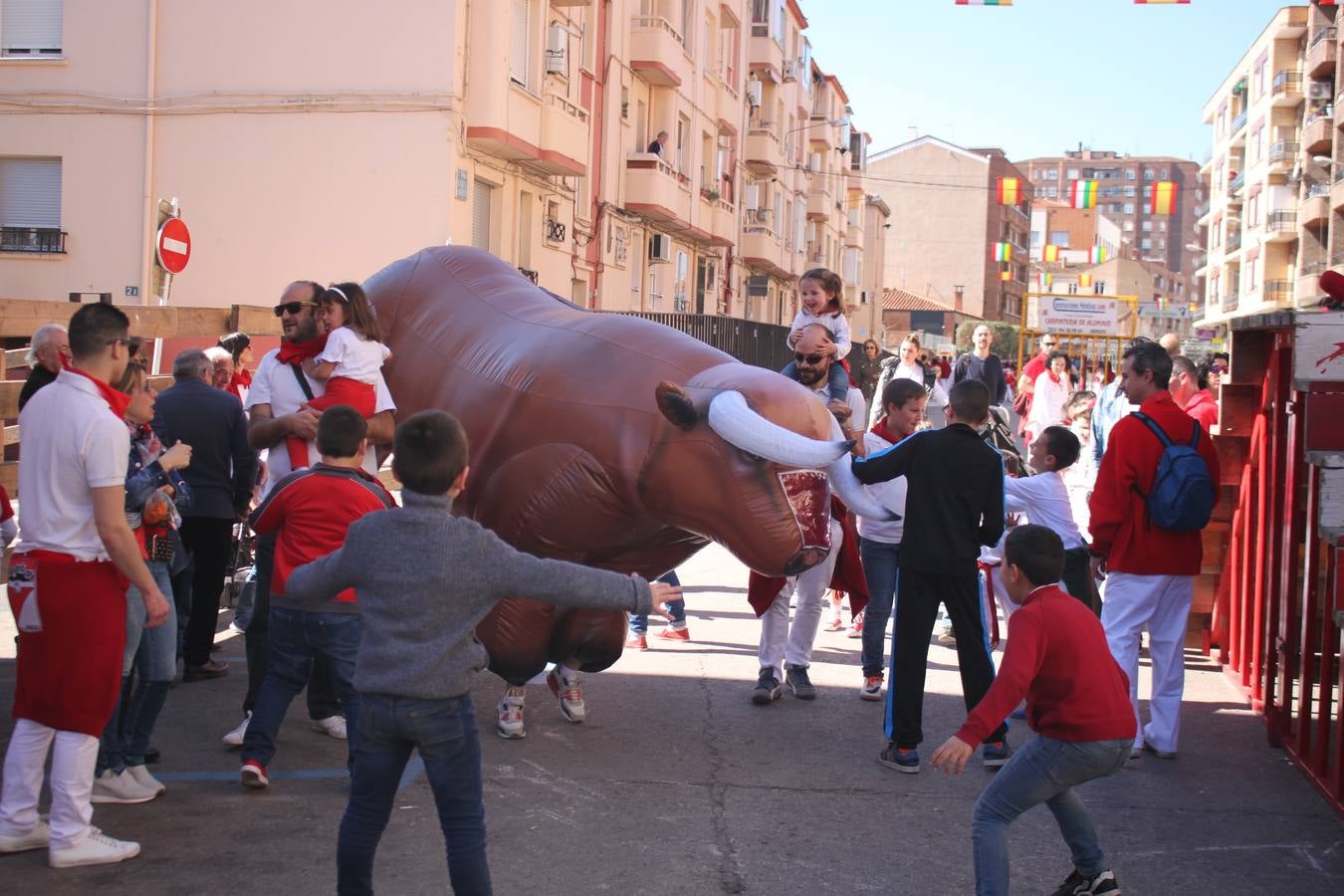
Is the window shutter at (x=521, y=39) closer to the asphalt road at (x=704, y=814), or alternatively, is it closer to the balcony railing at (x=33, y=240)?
the balcony railing at (x=33, y=240)

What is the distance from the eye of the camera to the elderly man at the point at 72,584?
13.7 feet

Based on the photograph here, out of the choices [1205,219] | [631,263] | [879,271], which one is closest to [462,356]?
[631,263]

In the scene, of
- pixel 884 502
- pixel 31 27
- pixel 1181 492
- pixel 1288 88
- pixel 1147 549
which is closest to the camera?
pixel 1181 492

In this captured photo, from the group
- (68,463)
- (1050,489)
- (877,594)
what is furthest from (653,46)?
(68,463)

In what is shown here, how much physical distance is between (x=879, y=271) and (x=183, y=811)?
63.5 meters

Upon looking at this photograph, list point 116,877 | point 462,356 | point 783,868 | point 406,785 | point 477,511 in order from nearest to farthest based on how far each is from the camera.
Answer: point 116,877
point 783,868
point 406,785
point 477,511
point 462,356

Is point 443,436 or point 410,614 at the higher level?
point 443,436

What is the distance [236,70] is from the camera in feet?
59.5

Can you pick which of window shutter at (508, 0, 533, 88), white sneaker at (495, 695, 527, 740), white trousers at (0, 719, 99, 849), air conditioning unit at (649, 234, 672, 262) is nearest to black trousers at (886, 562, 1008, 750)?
white sneaker at (495, 695, 527, 740)

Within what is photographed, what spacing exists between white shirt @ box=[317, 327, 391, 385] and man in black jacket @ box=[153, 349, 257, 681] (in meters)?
1.01

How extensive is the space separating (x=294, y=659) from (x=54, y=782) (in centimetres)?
101

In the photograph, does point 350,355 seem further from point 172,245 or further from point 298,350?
point 172,245

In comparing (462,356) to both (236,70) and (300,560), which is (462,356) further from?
(236,70)

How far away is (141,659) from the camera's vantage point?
4.95 metres
